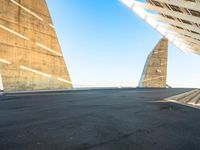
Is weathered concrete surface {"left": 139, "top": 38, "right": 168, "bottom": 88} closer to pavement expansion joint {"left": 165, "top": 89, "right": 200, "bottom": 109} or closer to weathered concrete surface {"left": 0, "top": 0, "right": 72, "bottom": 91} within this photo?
weathered concrete surface {"left": 0, "top": 0, "right": 72, "bottom": 91}

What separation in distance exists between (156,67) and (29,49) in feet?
95.8

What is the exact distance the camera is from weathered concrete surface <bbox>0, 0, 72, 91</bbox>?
22.5 m

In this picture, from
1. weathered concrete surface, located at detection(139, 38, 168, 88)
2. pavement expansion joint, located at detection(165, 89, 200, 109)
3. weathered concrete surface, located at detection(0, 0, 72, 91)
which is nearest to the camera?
pavement expansion joint, located at detection(165, 89, 200, 109)

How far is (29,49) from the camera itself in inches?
976

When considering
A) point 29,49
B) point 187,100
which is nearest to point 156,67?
point 29,49

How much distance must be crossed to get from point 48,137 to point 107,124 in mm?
1954

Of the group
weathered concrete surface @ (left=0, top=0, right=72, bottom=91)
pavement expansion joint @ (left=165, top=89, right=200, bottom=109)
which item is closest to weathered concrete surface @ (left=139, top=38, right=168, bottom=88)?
weathered concrete surface @ (left=0, top=0, right=72, bottom=91)

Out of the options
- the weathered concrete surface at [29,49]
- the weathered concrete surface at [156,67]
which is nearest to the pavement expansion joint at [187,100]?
the weathered concrete surface at [29,49]

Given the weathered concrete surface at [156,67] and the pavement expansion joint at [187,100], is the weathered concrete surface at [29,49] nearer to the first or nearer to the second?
the pavement expansion joint at [187,100]

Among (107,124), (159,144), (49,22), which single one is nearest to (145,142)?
(159,144)

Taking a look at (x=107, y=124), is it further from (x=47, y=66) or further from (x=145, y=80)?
(x=145, y=80)

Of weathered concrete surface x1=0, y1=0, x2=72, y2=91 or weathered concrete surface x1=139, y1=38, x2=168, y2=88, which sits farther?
weathered concrete surface x1=139, y1=38, x2=168, y2=88

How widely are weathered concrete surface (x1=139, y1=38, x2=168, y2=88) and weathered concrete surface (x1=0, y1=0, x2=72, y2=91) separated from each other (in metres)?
22.3

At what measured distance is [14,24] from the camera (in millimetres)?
23547
